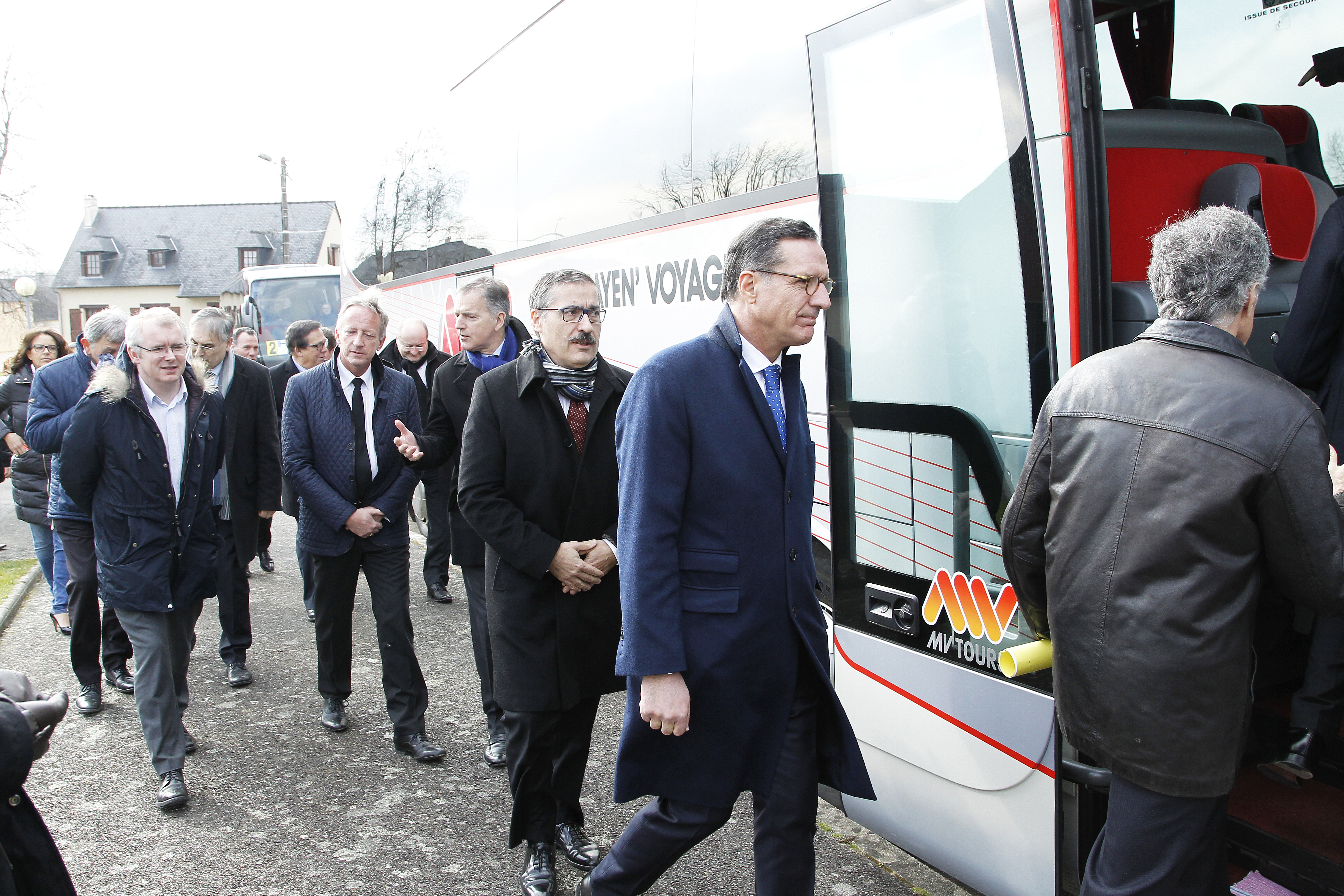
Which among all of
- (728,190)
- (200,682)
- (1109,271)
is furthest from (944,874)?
(200,682)

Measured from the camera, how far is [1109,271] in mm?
2449

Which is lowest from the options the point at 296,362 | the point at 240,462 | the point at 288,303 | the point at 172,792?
the point at 172,792

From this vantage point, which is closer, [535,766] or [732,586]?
[732,586]

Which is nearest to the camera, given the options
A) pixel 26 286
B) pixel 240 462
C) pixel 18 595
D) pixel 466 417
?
pixel 466 417

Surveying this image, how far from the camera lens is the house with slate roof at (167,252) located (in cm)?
Answer: 6469

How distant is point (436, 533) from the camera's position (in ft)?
23.5

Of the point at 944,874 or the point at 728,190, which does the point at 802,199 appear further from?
the point at 944,874

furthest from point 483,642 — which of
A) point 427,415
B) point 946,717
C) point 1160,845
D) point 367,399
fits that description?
point 1160,845

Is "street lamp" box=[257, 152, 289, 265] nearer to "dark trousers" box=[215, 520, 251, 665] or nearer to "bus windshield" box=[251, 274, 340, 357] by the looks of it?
"bus windshield" box=[251, 274, 340, 357]

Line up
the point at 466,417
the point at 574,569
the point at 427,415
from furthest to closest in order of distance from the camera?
1. the point at 427,415
2. the point at 466,417
3. the point at 574,569

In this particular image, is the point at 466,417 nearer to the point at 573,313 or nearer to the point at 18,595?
the point at 573,313

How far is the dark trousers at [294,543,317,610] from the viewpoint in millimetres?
4586

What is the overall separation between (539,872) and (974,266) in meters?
2.30

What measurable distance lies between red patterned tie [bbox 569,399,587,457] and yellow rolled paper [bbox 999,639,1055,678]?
1547 mm
